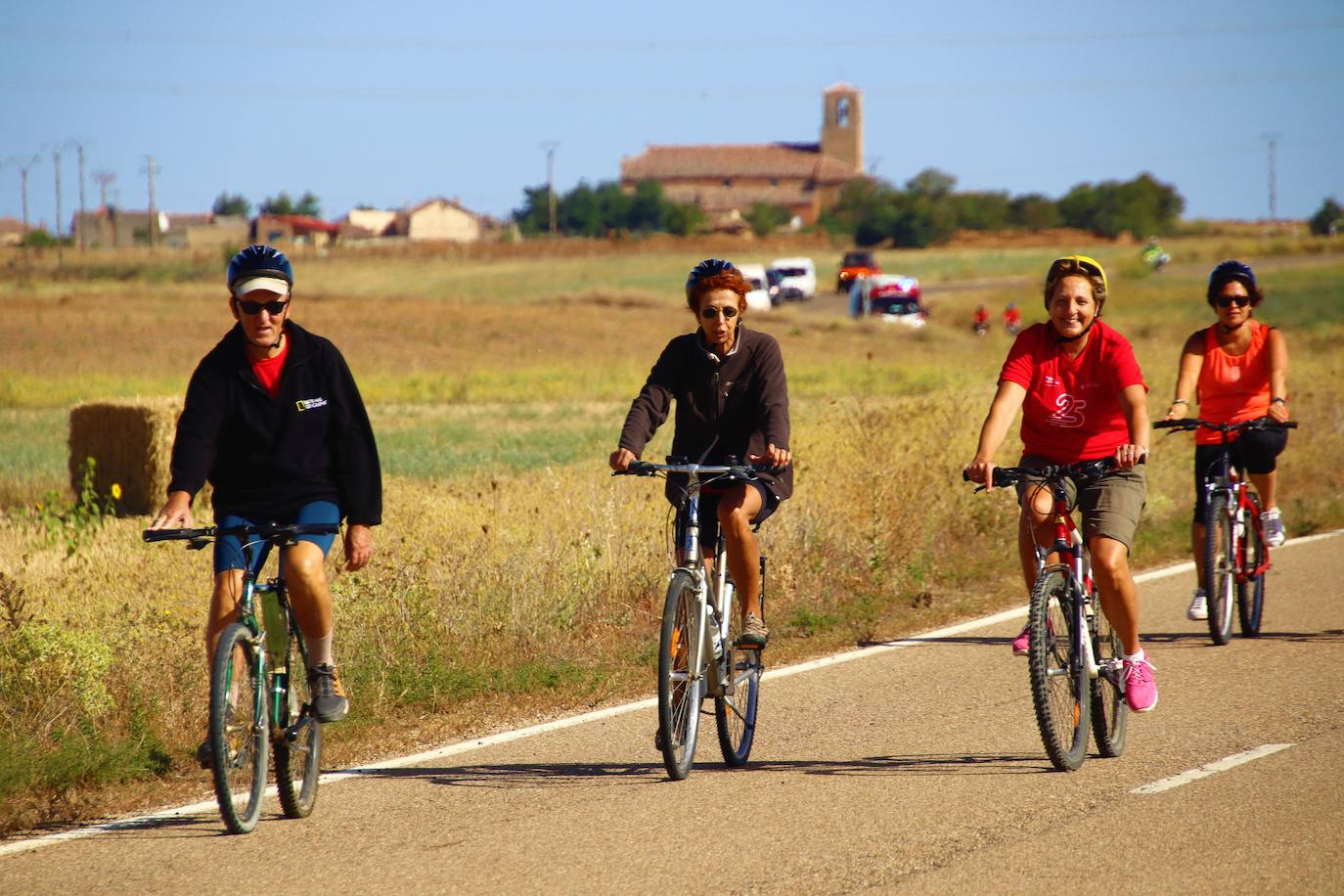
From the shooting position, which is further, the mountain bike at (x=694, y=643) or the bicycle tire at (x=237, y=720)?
the mountain bike at (x=694, y=643)

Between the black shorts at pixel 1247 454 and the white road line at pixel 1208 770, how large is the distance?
302cm

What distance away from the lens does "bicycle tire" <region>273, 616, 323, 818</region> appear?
5.77 m

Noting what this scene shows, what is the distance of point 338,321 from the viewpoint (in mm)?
49062

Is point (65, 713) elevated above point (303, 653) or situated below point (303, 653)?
Answer: below

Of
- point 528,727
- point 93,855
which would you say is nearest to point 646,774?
point 528,727

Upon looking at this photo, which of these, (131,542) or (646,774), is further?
(131,542)

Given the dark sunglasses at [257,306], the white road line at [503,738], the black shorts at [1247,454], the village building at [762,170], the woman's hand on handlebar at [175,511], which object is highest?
the village building at [762,170]

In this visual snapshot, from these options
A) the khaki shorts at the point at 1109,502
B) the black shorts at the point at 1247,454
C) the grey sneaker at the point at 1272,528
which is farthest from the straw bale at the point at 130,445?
the khaki shorts at the point at 1109,502

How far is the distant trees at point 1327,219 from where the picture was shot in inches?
4515

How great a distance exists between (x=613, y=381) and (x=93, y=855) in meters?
29.3

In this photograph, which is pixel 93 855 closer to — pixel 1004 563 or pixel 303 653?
pixel 303 653

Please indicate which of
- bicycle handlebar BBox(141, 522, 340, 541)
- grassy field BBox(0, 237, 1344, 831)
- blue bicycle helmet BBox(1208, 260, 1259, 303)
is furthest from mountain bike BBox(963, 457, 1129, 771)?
blue bicycle helmet BBox(1208, 260, 1259, 303)

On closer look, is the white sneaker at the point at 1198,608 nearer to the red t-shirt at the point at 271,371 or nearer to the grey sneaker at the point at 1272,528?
the grey sneaker at the point at 1272,528

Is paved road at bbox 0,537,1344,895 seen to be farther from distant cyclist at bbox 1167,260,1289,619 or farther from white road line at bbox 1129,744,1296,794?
distant cyclist at bbox 1167,260,1289,619
